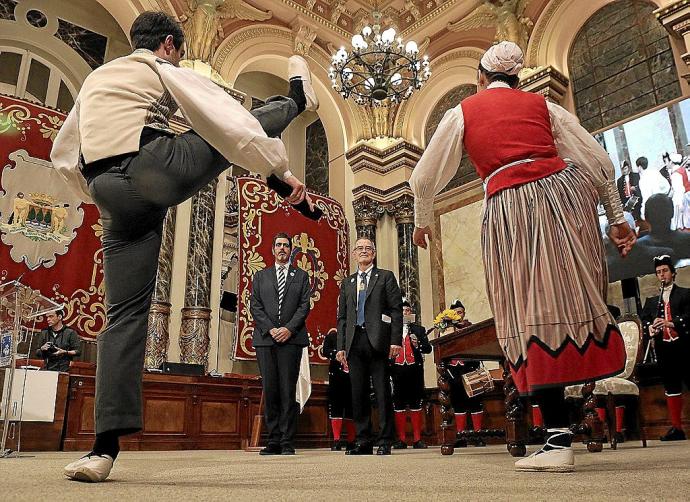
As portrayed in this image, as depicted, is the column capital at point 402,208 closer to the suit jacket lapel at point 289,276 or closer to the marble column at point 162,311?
the marble column at point 162,311

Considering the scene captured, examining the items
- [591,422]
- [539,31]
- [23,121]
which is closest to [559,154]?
[591,422]

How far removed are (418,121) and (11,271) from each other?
254 inches

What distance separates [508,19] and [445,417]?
656 cm

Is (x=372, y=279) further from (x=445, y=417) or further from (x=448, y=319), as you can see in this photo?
(x=448, y=319)

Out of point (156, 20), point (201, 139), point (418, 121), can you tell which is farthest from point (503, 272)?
point (418, 121)

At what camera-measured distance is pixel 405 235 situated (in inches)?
356

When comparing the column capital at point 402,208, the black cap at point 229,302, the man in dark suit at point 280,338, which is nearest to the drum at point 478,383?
the man in dark suit at point 280,338

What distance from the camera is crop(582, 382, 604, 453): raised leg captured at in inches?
122

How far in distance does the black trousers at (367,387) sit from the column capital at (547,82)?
5063mm

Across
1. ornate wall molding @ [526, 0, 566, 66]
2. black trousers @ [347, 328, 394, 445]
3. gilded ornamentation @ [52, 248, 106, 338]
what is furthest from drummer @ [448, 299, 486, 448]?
ornate wall molding @ [526, 0, 566, 66]

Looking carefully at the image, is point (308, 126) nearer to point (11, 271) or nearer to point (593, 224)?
point (11, 271)

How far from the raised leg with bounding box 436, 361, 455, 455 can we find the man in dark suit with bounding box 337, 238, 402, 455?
35cm

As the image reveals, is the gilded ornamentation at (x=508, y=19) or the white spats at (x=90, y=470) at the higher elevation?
the gilded ornamentation at (x=508, y=19)

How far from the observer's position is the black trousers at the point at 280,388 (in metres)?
3.98
